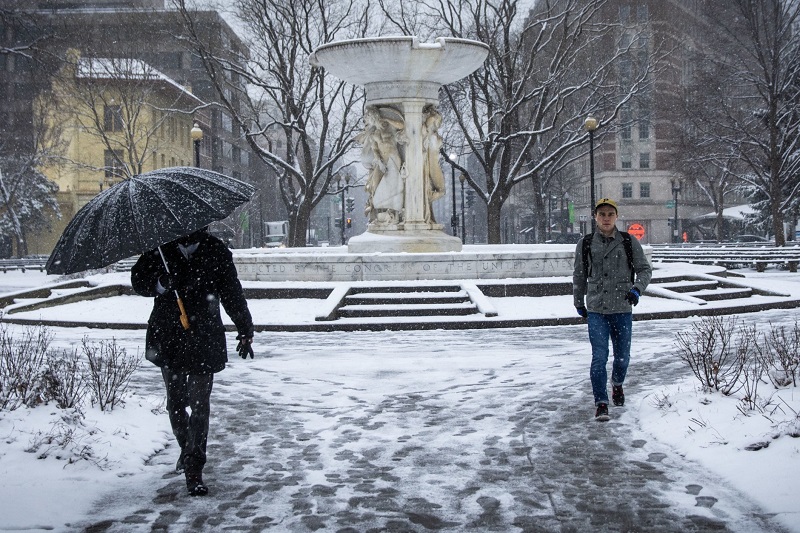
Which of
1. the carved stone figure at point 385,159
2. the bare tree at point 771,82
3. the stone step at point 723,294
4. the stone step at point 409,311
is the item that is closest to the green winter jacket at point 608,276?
the stone step at point 409,311

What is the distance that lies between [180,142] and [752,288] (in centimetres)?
5569

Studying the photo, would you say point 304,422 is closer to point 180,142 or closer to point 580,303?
point 580,303

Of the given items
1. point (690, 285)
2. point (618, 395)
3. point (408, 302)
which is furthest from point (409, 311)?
point (618, 395)

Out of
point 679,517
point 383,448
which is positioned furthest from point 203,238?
point 679,517

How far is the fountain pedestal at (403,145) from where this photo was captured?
21609mm

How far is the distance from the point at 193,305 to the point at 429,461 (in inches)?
76.7

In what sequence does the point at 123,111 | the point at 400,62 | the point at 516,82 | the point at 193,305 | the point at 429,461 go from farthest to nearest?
the point at 123,111
the point at 516,82
the point at 400,62
the point at 429,461
the point at 193,305

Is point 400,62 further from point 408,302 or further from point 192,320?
point 192,320

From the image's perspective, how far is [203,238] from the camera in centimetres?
574

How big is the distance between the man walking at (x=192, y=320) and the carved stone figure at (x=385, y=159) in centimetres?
1670

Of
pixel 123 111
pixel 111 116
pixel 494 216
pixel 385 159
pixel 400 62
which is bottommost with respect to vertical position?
pixel 494 216

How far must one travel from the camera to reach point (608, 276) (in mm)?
7613

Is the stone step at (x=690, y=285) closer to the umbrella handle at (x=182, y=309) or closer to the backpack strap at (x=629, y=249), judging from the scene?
the backpack strap at (x=629, y=249)

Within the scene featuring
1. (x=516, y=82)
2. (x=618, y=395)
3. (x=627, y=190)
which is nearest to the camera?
(x=618, y=395)
